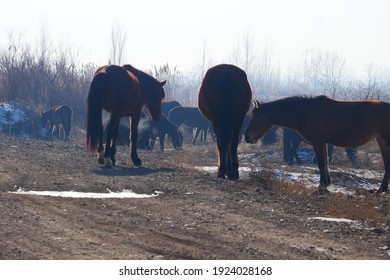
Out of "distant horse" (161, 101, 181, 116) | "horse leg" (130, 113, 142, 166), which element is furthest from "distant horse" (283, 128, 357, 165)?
"distant horse" (161, 101, 181, 116)

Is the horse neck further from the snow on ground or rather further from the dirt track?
the snow on ground

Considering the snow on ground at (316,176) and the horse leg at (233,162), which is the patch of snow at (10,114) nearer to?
the snow on ground at (316,176)

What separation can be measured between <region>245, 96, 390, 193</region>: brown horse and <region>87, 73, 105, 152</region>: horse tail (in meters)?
3.82

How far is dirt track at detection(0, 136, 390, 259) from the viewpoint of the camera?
794 cm

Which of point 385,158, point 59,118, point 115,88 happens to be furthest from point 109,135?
point 59,118

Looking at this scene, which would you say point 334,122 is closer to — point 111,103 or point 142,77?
point 111,103

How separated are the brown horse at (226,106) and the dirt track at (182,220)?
2.02 feet

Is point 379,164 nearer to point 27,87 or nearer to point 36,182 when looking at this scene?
point 36,182

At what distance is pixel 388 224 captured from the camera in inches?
407

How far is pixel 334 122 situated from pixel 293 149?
10.4m

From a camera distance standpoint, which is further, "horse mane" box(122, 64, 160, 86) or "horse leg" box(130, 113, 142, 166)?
"horse mane" box(122, 64, 160, 86)

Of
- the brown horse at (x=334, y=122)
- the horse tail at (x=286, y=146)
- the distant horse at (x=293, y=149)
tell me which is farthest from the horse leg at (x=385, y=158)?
the horse tail at (x=286, y=146)

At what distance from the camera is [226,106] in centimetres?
1534
